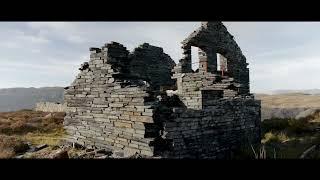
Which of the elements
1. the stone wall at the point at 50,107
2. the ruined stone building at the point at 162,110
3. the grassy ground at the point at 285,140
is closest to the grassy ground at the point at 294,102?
the stone wall at the point at 50,107

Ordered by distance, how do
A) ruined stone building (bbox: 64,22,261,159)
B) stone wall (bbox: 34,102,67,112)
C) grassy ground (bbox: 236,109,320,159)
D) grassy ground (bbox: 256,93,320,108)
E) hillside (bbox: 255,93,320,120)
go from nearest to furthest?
1. ruined stone building (bbox: 64,22,261,159)
2. grassy ground (bbox: 236,109,320,159)
3. stone wall (bbox: 34,102,67,112)
4. hillside (bbox: 255,93,320,120)
5. grassy ground (bbox: 256,93,320,108)

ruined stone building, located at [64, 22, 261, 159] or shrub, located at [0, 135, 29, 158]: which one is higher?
ruined stone building, located at [64, 22, 261, 159]

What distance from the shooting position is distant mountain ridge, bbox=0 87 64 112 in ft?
499

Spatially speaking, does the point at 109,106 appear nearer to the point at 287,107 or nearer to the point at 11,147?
the point at 11,147

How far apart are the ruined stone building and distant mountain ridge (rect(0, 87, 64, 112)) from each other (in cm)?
13581

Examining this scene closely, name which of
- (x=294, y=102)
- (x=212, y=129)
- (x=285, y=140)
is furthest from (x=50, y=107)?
(x=294, y=102)

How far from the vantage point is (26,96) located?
174250 millimetres

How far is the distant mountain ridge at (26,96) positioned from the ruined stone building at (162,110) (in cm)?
13581

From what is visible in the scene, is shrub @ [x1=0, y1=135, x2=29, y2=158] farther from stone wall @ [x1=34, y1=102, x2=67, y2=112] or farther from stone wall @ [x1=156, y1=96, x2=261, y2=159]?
stone wall @ [x1=34, y1=102, x2=67, y2=112]

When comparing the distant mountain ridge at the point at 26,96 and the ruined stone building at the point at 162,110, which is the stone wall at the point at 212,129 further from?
the distant mountain ridge at the point at 26,96

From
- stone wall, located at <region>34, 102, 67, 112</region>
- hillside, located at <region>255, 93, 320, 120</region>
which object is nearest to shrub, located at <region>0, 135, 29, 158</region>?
hillside, located at <region>255, 93, 320, 120</region>
